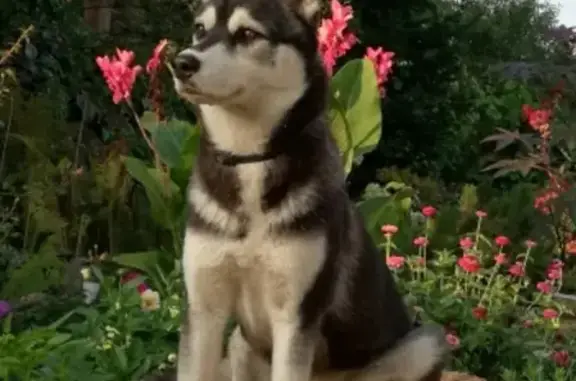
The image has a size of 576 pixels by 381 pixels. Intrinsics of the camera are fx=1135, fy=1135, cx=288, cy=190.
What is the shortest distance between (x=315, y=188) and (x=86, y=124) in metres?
5.26

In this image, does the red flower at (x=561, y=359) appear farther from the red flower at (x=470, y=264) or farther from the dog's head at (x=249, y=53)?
the dog's head at (x=249, y=53)

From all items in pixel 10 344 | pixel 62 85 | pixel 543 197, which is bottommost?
pixel 10 344

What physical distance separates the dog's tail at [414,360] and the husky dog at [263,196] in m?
0.34

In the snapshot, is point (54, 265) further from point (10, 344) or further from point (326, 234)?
point (326, 234)

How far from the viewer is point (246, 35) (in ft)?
10.4

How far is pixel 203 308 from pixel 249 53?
76cm

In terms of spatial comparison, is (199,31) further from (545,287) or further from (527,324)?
(545,287)

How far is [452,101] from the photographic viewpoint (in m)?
10.3

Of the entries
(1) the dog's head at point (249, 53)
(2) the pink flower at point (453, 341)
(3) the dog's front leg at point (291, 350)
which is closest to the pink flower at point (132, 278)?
(2) the pink flower at point (453, 341)

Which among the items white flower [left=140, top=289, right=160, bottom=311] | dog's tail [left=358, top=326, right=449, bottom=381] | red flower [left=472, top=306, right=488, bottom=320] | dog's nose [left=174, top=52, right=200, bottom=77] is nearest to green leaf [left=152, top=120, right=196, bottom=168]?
white flower [left=140, top=289, right=160, bottom=311]

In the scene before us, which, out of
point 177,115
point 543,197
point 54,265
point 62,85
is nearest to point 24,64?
point 62,85

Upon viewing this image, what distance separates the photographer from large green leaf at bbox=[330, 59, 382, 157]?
5840 mm

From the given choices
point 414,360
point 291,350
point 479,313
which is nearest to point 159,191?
point 479,313

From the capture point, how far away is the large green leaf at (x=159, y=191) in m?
5.80
